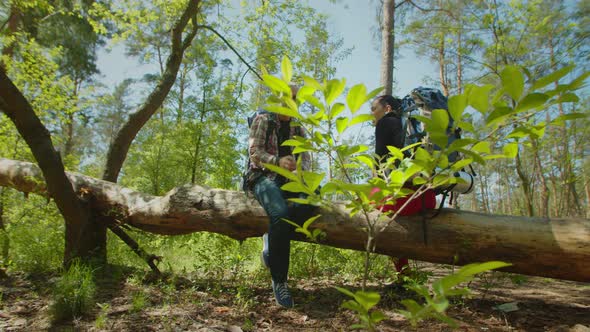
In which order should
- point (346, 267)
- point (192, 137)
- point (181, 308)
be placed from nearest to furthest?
point (181, 308) < point (346, 267) < point (192, 137)

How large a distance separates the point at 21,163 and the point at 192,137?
4.79 metres

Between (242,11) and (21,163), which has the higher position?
(242,11)

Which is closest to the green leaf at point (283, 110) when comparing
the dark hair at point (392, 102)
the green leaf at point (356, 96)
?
the green leaf at point (356, 96)

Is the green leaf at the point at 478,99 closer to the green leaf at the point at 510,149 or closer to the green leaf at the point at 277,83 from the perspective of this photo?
the green leaf at the point at 510,149

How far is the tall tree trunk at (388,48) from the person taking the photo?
668 centimetres

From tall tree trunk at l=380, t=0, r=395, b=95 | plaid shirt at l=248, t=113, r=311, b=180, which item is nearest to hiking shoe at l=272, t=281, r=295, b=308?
plaid shirt at l=248, t=113, r=311, b=180

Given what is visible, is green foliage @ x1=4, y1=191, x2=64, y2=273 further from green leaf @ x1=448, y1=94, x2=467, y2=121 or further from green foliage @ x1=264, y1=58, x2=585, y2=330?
green leaf @ x1=448, y1=94, x2=467, y2=121

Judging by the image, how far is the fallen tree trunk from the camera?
98.7 inches

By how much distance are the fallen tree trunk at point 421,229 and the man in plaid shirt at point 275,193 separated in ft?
1.27

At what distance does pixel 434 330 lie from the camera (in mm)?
2154

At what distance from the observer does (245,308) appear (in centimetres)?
259

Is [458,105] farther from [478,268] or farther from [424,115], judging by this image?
[424,115]

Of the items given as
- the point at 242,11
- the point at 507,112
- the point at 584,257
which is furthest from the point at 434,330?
the point at 242,11

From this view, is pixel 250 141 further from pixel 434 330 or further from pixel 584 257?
pixel 584 257
